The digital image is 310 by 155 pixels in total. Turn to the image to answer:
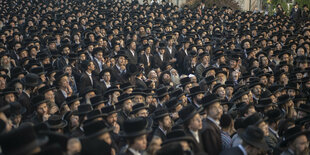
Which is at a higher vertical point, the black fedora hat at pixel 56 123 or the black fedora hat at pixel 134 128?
the black fedora hat at pixel 134 128

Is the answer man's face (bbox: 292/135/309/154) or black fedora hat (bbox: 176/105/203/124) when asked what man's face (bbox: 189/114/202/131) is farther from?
man's face (bbox: 292/135/309/154)

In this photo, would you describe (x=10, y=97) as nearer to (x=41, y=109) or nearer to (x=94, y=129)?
(x=41, y=109)

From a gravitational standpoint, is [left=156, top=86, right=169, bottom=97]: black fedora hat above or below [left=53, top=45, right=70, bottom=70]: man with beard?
below

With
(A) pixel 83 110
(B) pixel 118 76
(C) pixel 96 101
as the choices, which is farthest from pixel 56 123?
(B) pixel 118 76

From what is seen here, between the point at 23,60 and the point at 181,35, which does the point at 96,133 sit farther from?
the point at 181,35

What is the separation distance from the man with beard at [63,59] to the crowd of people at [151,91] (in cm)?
6

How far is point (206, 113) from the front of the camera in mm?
6215

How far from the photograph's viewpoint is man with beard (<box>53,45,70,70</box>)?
11.5m

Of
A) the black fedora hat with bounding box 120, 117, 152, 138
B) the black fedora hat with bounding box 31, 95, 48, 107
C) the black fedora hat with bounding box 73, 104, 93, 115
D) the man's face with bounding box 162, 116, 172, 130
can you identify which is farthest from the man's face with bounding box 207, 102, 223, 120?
the black fedora hat with bounding box 31, 95, 48, 107

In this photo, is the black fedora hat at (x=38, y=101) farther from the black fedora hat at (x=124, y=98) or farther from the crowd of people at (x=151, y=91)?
the black fedora hat at (x=124, y=98)

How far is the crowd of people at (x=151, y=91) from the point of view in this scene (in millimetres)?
4863

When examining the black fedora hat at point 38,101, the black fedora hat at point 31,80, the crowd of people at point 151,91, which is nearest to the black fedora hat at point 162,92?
the crowd of people at point 151,91

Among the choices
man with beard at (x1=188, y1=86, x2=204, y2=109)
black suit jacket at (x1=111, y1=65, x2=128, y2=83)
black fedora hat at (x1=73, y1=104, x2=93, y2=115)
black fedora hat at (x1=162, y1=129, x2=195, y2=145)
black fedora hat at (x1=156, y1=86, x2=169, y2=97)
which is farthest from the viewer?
black suit jacket at (x1=111, y1=65, x2=128, y2=83)

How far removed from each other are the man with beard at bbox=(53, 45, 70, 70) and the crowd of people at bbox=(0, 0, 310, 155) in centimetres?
6
